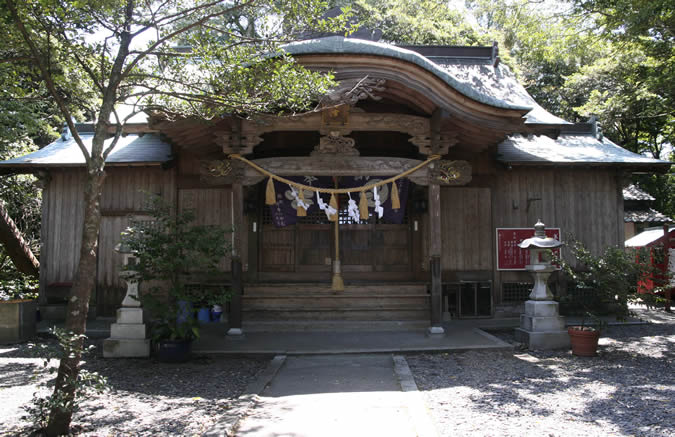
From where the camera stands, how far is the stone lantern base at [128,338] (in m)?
7.57

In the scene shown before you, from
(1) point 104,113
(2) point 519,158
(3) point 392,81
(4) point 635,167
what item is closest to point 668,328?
(4) point 635,167

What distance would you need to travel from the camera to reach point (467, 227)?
432 inches

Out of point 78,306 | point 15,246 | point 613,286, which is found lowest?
point 613,286

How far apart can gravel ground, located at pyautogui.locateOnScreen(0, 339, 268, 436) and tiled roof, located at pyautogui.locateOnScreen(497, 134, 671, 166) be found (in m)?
7.36

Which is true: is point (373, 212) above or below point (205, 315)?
above

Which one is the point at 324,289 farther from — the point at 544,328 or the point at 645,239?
the point at 645,239

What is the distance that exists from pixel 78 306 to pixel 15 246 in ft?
30.6

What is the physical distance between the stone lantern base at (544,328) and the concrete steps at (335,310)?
195 cm

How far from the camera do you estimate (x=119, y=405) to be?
5309 mm

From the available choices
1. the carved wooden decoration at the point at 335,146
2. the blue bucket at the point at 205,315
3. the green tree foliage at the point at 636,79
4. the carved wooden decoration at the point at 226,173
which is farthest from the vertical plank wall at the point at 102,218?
the green tree foliage at the point at 636,79

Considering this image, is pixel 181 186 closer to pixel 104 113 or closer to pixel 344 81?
pixel 344 81

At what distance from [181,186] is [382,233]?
188 inches

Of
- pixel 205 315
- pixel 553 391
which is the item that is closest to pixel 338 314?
pixel 205 315

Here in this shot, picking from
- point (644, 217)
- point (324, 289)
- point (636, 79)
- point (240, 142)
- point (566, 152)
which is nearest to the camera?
point (240, 142)
